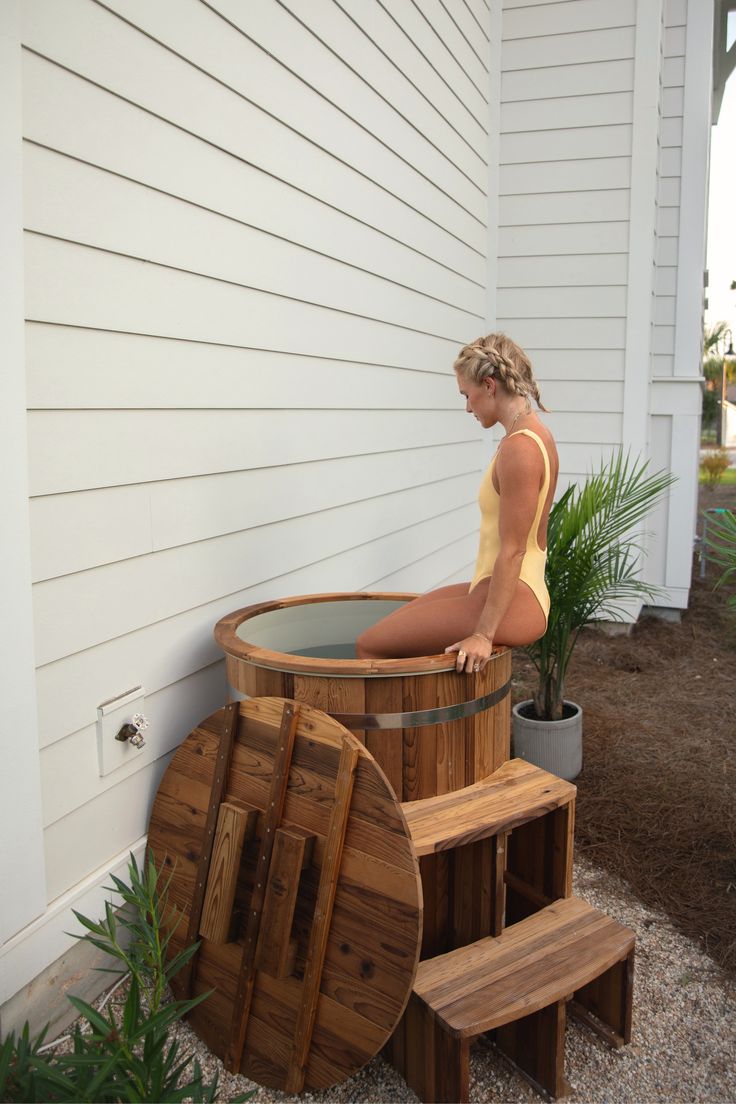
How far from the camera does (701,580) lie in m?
7.78

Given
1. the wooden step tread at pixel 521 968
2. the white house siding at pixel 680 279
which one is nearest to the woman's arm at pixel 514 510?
the wooden step tread at pixel 521 968

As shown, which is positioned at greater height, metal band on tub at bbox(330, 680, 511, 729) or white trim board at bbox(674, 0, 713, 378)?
white trim board at bbox(674, 0, 713, 378)

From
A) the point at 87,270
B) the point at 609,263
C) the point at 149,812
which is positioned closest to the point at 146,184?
the point at 87,270

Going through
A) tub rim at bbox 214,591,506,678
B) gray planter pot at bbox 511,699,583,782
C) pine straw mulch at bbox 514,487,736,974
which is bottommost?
pine straw mulch at bbox 514,487,736,974

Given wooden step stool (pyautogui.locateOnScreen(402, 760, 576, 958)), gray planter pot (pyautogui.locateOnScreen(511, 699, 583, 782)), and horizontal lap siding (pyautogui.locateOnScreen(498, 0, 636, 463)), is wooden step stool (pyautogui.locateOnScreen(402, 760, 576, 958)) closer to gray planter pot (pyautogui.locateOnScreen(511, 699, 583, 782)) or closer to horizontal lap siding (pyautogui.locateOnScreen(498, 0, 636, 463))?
gray planter pot (pyautogui.locateOnScreen(511, 699, 583, 782))

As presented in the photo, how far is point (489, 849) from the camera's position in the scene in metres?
2.24

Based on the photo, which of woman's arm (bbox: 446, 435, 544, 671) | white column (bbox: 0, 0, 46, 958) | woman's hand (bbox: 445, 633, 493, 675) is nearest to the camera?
white column (bbox: 0, 0, 46, 958)

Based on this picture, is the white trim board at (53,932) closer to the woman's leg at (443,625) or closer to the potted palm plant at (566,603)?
the woman's leg at (443,625)

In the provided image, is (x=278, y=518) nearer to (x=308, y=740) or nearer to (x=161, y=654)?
(x=161, y=654)

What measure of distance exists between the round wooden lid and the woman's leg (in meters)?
0.54

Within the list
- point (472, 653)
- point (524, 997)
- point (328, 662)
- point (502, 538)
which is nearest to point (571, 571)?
point (502, 538)

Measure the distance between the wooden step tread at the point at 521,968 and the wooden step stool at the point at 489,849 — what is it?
88 millimetres

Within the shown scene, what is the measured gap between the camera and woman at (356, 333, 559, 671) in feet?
8.07

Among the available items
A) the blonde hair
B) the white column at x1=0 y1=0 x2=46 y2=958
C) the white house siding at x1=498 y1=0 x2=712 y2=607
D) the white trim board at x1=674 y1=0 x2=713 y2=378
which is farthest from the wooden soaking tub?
the white trim board at x1=674 y1=0 x2=713 y2=378
